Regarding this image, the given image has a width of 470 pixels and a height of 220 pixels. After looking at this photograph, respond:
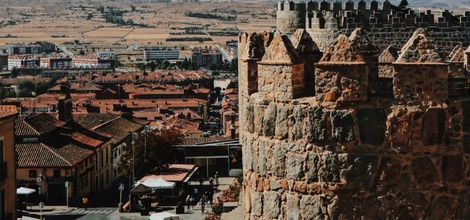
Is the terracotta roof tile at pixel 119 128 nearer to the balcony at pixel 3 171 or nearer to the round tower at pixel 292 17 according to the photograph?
the balcony at pixel 3 171

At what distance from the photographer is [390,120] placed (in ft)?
26.6

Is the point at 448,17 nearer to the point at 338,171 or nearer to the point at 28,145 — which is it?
the point at 338,171

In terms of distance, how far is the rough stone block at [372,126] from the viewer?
26.7 ft

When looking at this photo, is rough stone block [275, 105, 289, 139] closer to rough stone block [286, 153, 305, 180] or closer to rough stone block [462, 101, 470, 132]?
rough stone block [286, 153, 305, 180]

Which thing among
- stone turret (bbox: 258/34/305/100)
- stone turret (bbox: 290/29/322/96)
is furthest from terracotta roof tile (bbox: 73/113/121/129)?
stone turret (bbox: 258/34/305/100)

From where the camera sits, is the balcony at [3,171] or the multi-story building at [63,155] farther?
the multi-story building at [63,155]

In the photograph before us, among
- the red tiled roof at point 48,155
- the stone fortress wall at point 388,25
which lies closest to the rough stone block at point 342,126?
the stone fortress wall at point 388,25

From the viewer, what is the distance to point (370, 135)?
26.7 feet

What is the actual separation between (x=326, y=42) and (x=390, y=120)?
9619 mm

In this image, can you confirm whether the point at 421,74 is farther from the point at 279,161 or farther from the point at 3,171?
the point at 3,171

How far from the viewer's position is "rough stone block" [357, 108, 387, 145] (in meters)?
8.13

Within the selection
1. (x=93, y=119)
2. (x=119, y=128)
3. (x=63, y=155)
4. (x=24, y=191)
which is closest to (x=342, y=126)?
(x=24, y=191)

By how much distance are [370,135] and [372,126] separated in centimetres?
7

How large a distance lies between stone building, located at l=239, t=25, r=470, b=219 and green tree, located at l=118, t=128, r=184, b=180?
159 ft
